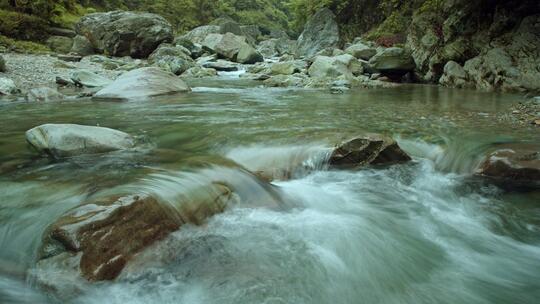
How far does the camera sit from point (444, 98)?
9680mm

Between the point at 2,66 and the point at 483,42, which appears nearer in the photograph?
the point at 2,66

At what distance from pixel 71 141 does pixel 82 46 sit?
61.5 ft

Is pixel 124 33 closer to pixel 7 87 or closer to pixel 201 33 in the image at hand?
pixel 201 33

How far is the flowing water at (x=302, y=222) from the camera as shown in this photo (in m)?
2.59

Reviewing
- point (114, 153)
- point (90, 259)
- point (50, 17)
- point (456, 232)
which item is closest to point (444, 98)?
point (456, 232)

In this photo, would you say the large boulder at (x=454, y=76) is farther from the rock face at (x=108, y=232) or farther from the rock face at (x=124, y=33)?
the rock face at (x=124, y=33)

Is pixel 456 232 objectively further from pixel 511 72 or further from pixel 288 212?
pixel 511 72

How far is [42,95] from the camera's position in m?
9.55

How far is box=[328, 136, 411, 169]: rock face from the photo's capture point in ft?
15.7

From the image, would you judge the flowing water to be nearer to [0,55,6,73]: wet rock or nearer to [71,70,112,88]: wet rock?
[71,70,112,88]: wet rock

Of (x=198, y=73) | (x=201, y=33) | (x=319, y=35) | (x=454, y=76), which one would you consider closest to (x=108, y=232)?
(x=454, y=76)

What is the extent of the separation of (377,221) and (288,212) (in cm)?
82

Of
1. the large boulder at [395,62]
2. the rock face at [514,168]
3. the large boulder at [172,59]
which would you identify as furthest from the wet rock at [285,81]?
the rock face at [514,168]

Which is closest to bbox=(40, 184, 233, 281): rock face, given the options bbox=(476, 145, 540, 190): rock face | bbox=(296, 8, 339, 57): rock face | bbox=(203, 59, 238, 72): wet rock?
bbox=(476, 145, 540, 190): rock face
